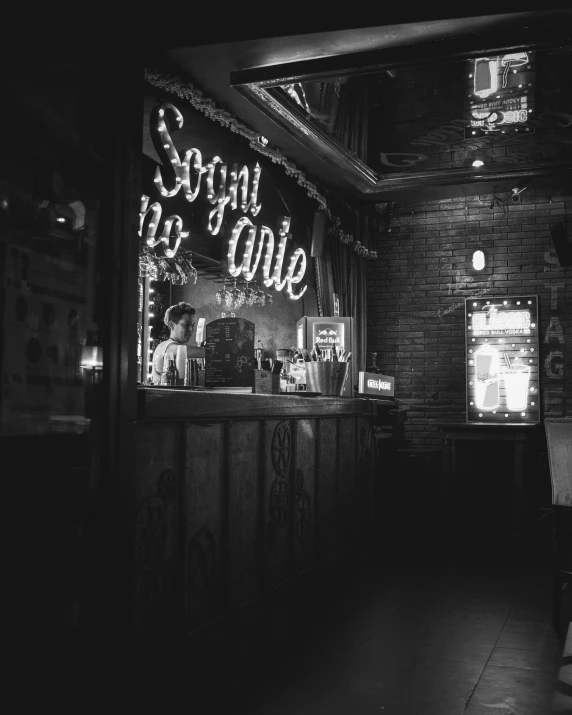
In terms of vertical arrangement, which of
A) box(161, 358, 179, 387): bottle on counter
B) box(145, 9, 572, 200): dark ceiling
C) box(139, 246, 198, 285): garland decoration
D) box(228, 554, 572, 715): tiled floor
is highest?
box(145, 9, 572, 200): dark ceiling

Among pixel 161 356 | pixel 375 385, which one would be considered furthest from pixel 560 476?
pixel 375 385

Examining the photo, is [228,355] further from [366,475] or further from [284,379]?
[366,475]

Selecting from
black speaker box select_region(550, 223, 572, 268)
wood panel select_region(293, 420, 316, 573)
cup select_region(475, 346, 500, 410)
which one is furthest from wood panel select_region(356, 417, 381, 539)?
black speaker box select_region(550, 223, 572, 268)

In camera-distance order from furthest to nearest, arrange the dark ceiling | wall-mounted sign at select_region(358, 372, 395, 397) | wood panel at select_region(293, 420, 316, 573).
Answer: wall-mounted sign at select_region(358, 372, 395, 397)
wood panel at select_region(293, 420, 316, 573)
the dark ceiling

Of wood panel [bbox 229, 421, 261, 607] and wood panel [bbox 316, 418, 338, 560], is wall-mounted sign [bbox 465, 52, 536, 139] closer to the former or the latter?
wood panel [bbox 316, 418, 338, 560]

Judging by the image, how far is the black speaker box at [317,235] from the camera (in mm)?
7980

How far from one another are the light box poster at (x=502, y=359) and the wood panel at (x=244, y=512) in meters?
5.37

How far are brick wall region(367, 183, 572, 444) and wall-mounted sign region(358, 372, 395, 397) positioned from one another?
0.55 meters

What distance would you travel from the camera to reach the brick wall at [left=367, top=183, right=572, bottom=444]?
334 inches

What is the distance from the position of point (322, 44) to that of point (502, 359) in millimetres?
4987

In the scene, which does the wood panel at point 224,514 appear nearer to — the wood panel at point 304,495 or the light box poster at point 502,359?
the wood panel at point 304,495

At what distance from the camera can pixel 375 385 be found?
8164 millimetres

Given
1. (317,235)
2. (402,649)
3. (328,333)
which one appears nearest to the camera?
(402,649)

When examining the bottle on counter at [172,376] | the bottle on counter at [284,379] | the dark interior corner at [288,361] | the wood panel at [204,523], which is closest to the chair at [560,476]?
the dark interior corner at [288,361]
